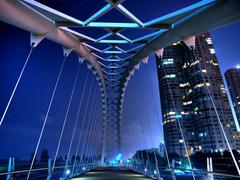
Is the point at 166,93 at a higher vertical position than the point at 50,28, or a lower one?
higher

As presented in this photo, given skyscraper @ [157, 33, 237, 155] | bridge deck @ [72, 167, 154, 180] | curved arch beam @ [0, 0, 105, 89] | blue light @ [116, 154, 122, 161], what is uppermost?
skyscraper @ [157, 33, 237, 155]

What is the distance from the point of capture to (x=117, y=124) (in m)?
40.6

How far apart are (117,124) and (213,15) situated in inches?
1409

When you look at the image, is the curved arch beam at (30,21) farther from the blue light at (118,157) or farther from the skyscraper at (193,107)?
the skyscraper at (193,107)

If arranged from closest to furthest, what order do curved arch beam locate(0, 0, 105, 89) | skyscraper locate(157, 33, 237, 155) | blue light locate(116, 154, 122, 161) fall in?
curved arch beam locate(0, 0, 105, 89), blue light locate(116, 154, 122, 161), skyscraper locate(157, 33, 237, 155)

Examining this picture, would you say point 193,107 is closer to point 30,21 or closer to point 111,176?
point 111,176

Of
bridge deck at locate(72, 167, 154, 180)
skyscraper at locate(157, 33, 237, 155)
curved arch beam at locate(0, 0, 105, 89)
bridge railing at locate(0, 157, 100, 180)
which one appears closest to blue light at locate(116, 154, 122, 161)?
bridge deck at locate(72, 167, 154, 180)

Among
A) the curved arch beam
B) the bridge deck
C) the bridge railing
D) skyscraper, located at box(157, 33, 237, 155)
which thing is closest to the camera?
the bridge railing

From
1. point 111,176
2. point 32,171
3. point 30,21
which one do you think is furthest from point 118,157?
point 30,21

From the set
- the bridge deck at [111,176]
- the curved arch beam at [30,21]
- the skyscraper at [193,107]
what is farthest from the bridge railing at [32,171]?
the skyscraper at [193,107]

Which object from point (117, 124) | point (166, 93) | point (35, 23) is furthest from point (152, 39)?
point (166, 93)

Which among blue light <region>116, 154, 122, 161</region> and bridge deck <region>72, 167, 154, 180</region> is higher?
blue light <region>116, 154, 122, 161</region>

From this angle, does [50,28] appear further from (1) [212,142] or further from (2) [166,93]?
(2) [166,93]

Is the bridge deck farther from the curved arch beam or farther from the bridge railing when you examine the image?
the curved arch beam
